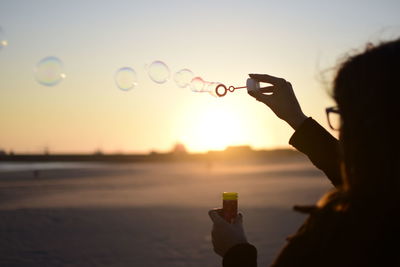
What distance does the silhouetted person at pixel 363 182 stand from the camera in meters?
1.14

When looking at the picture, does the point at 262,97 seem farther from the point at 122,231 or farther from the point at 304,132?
the point at 122,231

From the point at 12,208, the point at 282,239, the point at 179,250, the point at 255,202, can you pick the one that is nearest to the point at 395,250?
the point at 179,250

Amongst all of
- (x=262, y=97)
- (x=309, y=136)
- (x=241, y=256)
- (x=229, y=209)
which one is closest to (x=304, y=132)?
(x=309, y=136)

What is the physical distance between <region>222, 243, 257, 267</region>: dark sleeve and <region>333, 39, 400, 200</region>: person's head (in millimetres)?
512

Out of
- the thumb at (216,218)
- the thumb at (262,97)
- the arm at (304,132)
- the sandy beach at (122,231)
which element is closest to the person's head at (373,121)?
the thumb at (216,218)

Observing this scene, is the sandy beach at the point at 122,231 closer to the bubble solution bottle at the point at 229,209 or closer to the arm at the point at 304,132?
the arm at the point at 304,132

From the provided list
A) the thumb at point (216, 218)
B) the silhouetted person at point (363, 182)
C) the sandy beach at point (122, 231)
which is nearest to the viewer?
the silhouetted person at point (363, 182)

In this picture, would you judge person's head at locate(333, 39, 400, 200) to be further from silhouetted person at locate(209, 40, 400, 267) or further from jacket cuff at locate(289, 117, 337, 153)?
jacket cuff at locate(289, 117, 337, 153)

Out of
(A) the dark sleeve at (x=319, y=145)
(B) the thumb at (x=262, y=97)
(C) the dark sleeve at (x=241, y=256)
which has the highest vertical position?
(B) the thumb at (x=262, y=97)

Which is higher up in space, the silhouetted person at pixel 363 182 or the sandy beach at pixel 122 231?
the silhouetted person at pixel 363 182

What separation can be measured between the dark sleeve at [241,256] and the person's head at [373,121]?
51cm

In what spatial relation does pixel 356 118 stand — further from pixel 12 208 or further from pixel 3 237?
pixel 12 208

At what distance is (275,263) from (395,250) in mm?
296

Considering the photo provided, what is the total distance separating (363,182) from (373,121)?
15cm
